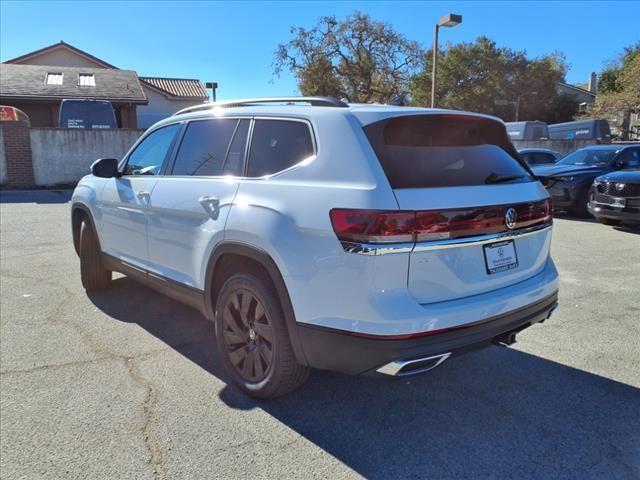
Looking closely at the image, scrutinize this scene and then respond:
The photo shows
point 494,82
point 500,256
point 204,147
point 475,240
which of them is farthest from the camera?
point 494,82

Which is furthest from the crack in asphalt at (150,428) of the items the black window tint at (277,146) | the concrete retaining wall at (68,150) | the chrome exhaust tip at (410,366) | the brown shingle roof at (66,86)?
the brown shingle roof at (66,86)

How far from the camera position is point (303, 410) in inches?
121

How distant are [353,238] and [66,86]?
1058 inches

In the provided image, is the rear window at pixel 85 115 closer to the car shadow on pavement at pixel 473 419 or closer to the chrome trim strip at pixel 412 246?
the car shadow on pavement at pixel 473 419

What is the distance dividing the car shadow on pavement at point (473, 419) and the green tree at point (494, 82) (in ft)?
145

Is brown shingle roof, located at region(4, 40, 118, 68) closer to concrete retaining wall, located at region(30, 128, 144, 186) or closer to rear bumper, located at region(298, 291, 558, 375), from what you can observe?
concrete retaining wall, located at region(30, 128, 144, 186)

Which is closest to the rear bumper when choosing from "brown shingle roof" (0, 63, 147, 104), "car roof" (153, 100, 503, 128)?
"car roof" (153, 100, 503, 128)

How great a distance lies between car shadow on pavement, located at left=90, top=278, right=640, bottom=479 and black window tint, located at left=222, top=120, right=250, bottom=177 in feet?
4.78

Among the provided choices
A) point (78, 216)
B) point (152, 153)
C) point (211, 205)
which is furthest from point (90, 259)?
point (211, 205)

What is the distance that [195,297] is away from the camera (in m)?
3.56

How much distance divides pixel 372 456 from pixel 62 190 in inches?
629

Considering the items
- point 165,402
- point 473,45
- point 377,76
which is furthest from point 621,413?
point 473,45

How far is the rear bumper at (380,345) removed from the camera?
2428 millimetres

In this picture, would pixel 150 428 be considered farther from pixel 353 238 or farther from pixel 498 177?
pixel 498 177
